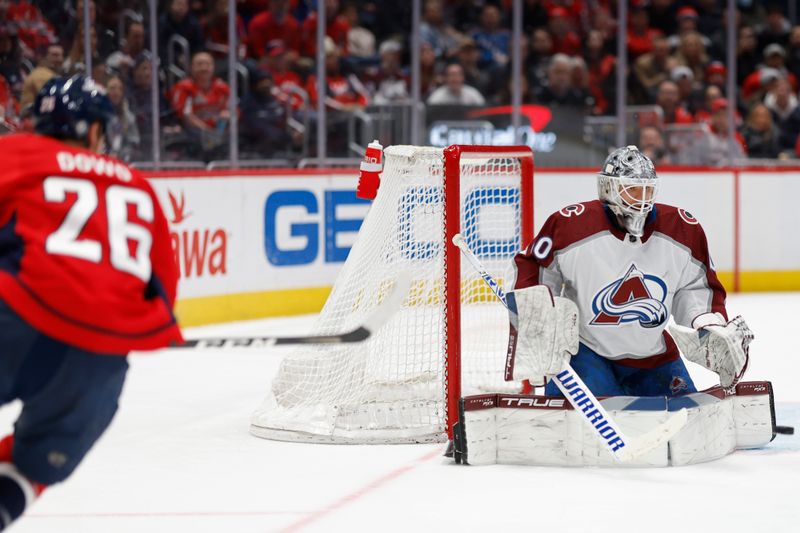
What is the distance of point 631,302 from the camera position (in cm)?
388

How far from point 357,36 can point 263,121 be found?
194 centimetres

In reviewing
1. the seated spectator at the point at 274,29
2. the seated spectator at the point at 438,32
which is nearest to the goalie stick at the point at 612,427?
the seated spectator at the point at 274,29

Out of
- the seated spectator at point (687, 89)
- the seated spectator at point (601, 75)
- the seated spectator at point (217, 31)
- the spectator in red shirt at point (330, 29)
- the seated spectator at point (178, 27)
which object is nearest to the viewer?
the seated spectator at point (178, 27)

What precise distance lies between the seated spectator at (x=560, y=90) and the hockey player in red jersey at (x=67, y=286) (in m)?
6.93

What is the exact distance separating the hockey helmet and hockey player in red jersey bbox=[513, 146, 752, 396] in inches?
66.0

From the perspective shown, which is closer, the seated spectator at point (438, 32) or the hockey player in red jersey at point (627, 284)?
the hockey player in red jersey at point (627, 284)

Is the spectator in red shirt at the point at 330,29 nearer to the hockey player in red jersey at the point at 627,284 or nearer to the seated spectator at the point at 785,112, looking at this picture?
the seated spectator at the point at 785,112

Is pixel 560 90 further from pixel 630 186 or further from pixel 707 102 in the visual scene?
pixel 630 186

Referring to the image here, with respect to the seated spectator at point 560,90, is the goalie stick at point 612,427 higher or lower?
lower

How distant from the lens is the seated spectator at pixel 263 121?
776 centimetres

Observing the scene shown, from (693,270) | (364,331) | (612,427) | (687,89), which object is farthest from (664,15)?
(364,331)

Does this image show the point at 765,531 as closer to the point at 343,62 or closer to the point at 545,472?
the point at 545,472

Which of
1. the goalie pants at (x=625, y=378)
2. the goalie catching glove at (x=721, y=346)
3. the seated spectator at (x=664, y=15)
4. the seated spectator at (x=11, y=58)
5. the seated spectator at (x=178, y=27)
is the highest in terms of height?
the seated spectator at (x=664, y=15)

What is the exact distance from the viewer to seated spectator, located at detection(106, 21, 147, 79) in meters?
6.90
